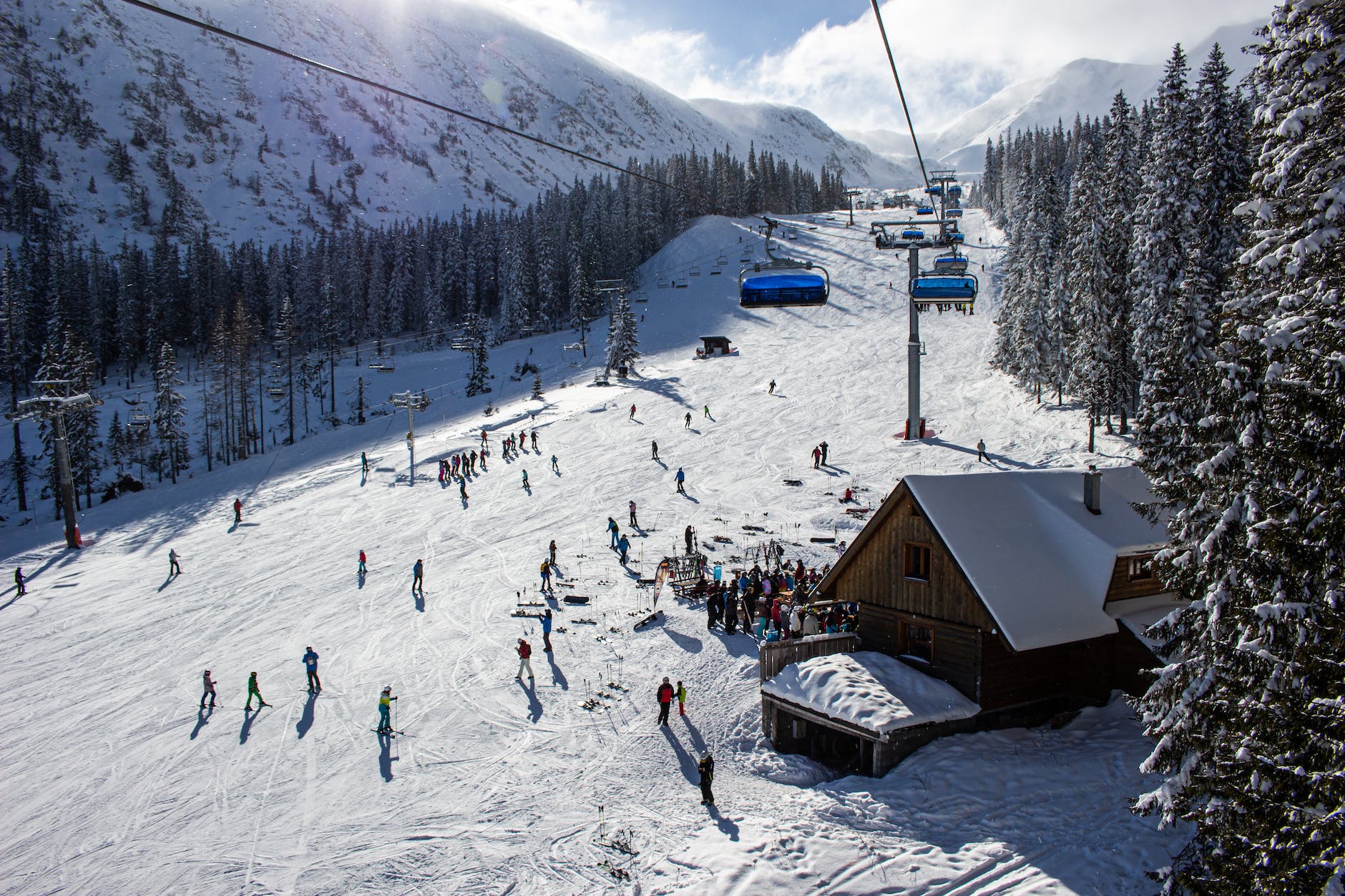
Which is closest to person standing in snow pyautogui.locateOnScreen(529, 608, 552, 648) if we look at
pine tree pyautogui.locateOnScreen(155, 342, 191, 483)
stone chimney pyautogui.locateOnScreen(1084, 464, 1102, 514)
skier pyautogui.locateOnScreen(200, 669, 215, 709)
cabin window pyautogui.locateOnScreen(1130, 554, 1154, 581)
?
skier pyautogui.locateOnScreen(200, 669, 215, 709)

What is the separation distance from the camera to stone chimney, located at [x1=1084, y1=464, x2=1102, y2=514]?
59.5ft

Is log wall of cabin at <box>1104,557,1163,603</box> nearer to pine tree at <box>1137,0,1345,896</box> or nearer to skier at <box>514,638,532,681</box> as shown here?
pine tree at <box>1137,0,1345,896</box>

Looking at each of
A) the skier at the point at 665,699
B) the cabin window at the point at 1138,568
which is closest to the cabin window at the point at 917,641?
the cabin window at the point at 1138,568

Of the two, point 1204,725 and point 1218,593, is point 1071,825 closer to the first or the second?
point 1204,725

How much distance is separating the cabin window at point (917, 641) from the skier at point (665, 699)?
17.1ft

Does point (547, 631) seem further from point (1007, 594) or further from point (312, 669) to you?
point (1007, 594)

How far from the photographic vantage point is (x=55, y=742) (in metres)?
18.1

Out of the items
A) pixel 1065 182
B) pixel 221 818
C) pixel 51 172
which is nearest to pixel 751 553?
pixel 221 818

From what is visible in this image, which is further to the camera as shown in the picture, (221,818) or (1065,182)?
(1065,182)

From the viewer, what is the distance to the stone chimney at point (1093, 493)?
714 inches

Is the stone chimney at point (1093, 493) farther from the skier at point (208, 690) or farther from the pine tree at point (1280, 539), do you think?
the skier at point (208, 690)

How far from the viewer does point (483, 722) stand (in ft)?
56.6

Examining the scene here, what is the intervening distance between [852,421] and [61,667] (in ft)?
119

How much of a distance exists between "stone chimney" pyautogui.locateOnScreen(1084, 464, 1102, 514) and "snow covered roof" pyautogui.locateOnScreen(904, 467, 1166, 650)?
0.15 meters
